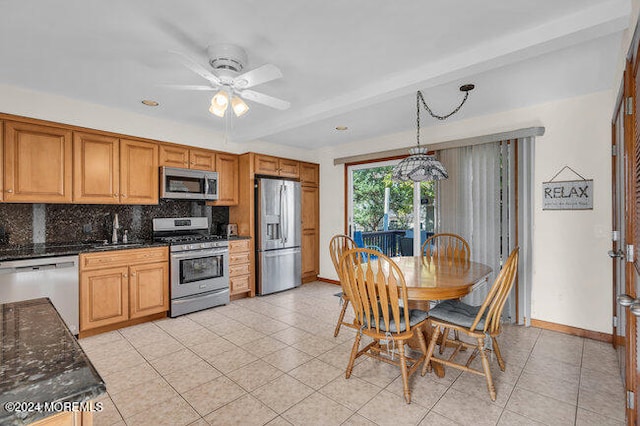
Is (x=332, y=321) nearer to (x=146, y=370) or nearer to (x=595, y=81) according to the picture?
(x=146, y=370)

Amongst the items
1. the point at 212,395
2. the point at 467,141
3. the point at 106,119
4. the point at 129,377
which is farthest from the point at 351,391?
the point at 106,119

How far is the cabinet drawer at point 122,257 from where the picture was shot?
3.15m

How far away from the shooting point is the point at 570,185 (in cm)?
321

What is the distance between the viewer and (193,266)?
12.9 feet

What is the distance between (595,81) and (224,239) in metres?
4.30

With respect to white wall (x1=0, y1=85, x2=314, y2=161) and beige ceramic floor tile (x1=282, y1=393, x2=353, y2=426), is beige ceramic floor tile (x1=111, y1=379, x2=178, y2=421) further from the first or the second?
white wall (x1=0, y1=85, x2=314, y2=161)

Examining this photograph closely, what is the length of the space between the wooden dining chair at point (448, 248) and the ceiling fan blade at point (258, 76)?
2303 millimetres

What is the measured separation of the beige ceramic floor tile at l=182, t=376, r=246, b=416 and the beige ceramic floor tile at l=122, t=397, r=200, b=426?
0.16 feet

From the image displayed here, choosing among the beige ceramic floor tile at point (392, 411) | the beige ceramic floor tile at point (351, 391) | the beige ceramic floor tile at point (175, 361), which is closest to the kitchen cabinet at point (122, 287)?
the beige ceramic floor tile at point (175, 361)

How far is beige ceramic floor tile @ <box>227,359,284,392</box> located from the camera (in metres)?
2.31

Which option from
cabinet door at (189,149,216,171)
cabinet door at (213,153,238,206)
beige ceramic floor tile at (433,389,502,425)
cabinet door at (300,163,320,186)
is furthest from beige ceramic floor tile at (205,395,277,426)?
cabinet door at (300,163,320,186)

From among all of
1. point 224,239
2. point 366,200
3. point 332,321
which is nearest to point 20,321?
point 332,321

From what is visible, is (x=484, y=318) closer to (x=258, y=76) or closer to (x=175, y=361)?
(x=258, y=76)

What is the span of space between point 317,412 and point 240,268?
9.10 ft
